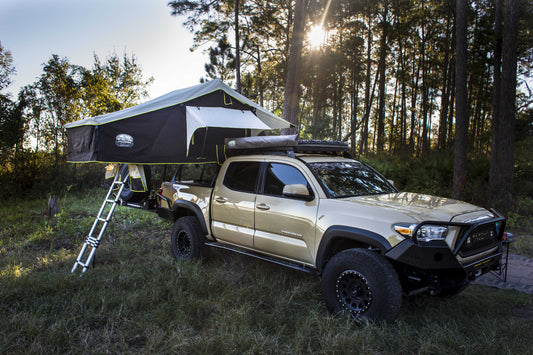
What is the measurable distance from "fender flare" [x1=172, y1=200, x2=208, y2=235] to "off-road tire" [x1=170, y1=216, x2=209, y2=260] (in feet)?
0.46

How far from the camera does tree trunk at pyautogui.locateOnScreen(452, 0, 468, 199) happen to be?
9734 mm

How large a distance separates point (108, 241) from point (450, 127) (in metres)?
23.5

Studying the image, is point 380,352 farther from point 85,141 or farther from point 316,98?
point 316,98

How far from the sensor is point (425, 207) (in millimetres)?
3867

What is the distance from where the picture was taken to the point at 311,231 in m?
4.17

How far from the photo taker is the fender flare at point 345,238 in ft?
11.8

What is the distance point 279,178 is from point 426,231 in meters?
1.96

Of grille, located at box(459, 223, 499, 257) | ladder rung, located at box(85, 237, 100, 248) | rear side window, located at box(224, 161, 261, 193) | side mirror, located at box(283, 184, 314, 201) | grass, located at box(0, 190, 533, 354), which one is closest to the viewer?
grass, located at box(0, 190, 533, 354)

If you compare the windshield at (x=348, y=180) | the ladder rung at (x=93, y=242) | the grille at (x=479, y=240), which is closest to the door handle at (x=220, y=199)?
the windshield at (x=348, y=180)

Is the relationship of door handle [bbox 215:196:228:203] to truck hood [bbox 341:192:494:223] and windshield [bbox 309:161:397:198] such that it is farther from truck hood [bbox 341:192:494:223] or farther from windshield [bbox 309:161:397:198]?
truck hood [bbox 341:192:494:223]

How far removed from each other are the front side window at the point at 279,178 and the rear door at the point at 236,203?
8.0 inches

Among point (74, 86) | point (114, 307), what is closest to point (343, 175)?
point (114, 307)

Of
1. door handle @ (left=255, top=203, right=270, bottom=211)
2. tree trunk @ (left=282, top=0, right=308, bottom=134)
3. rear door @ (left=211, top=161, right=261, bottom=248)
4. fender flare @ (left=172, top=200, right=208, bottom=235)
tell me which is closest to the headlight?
door handle @ (left=255, top=203, right=270, bottom=211)

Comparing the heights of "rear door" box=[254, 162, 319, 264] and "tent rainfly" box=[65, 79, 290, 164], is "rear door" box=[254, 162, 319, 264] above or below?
below
